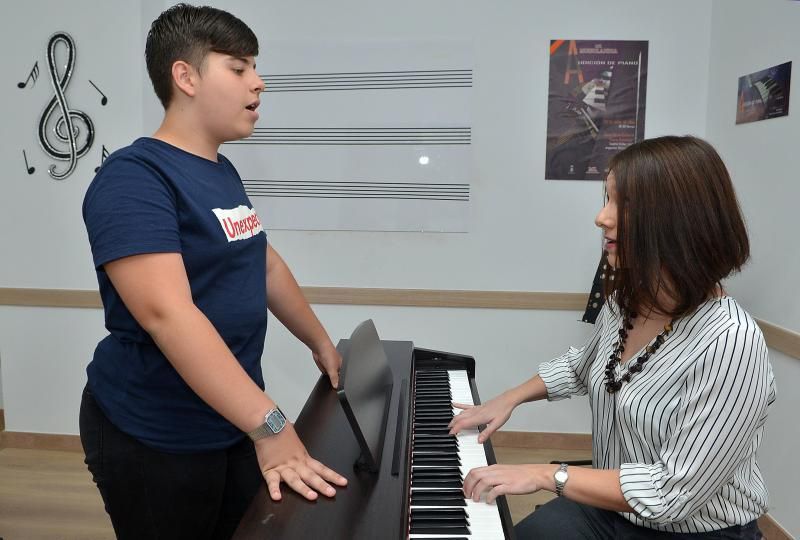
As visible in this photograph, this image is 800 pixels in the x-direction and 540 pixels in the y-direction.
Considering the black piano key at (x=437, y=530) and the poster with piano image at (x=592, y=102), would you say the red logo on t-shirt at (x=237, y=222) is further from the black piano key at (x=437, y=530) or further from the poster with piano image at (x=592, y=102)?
the poster with piano image at (x=592, y=102)

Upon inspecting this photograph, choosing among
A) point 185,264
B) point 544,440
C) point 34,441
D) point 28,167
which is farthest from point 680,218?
point 34,441

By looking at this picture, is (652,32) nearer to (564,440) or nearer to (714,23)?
(714,23)

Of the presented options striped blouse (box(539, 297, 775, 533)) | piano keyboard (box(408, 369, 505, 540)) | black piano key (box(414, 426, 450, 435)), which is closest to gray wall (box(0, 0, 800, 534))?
piano keyboard (box(408, 369, 505, 540))

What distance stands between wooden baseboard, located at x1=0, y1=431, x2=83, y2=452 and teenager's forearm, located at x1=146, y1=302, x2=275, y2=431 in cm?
285

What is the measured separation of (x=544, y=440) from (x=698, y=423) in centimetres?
234

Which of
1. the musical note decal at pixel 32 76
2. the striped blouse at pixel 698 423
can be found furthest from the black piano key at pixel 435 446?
the musical note decal at pixel 32 76

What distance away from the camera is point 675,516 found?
47.1 inches

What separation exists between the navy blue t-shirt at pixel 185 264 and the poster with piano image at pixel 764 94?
2.07 m

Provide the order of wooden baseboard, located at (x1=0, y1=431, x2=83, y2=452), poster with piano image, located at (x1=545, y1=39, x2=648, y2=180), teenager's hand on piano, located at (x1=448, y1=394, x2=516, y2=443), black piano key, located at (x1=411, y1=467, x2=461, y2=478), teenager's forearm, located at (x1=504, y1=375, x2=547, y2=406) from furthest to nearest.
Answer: wooden baseboard, located at (x1=0, y1=431, x2=83, y2=452) < poster with piano image, located at (x1=545, y1=39, x2=648, y2=180) < teenager's forearm, located at (x1=504, y1=375, x2=547, y2=406) < teenager's hand on piano, located at (x1=448, y1=394, x2=516, y2=443) < black piano key, located at (x1=411, y1=467, x2=461, y2=478)

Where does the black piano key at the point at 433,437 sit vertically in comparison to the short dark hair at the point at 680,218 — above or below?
below

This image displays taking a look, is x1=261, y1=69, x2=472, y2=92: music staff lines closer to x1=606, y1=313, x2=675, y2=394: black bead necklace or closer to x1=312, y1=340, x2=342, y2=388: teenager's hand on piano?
x1=312, y1=340, x2=342, y2=388: teenager's hand on piano

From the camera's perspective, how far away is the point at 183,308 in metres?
1.18

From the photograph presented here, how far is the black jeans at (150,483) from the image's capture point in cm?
136

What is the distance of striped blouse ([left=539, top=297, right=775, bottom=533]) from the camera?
3.85ft
